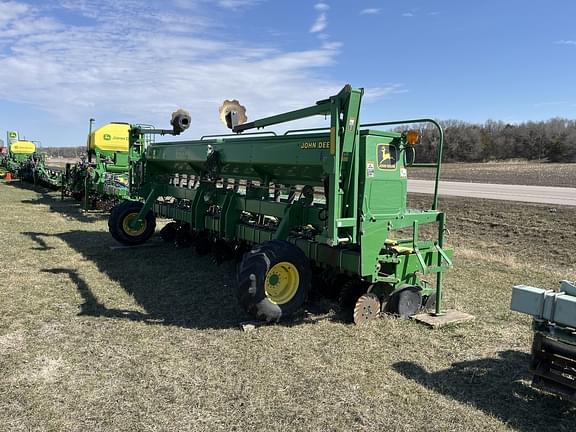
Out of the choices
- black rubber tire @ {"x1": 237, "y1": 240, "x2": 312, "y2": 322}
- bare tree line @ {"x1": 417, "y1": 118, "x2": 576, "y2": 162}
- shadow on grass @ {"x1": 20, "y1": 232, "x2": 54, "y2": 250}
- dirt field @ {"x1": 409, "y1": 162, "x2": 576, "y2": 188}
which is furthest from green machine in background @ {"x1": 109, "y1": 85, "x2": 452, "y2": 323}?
bare tree line @ {"x1": 417, "y1": 118, "x2": 576, "y2": 162}

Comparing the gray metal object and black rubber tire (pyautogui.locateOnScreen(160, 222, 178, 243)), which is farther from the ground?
the gray metal object

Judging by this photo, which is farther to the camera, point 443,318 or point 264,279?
point 443,318

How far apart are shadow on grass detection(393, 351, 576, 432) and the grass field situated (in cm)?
1

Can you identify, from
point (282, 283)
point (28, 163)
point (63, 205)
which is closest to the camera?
point (282, 283)

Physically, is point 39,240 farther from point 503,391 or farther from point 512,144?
→ point 512,144

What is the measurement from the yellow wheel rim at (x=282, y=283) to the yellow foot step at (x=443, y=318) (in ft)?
4.62

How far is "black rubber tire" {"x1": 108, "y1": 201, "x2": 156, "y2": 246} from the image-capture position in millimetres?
9367

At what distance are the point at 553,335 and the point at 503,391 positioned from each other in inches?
24.7

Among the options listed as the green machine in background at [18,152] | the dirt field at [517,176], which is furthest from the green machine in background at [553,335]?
the green machine in background at [18,152]

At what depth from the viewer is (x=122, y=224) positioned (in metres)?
9.44

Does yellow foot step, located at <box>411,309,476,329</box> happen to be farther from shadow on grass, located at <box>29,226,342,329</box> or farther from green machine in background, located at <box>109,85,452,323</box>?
shadow on grass, located at <box>29,226,342,329</box>

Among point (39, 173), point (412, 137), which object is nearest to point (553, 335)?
point (412, 137)

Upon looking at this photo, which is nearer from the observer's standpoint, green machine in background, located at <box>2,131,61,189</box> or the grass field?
the grass field

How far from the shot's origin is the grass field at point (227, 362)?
11.3 ft
